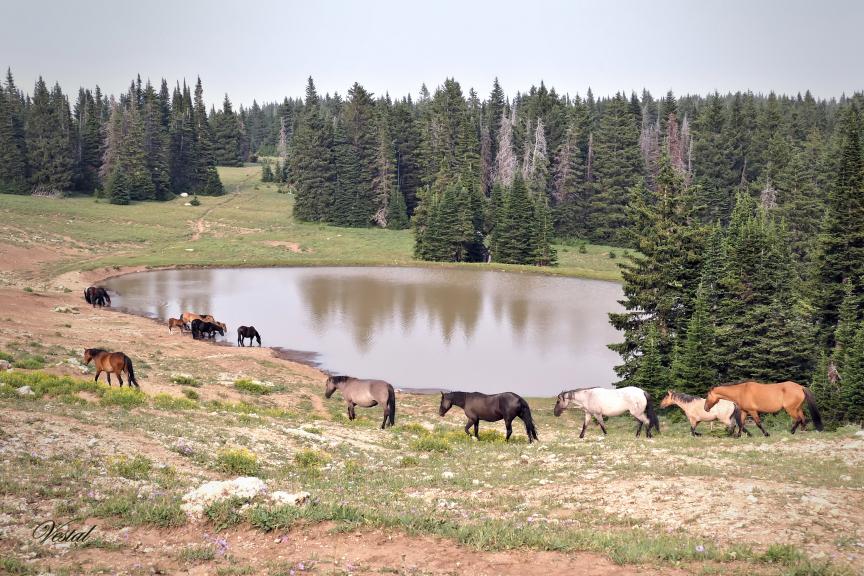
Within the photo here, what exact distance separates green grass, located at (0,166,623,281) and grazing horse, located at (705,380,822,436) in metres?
52.7

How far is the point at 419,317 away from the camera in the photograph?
168ft

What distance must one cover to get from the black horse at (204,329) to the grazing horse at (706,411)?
3071cm

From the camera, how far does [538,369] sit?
3809 cm

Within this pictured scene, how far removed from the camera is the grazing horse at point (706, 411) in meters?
21.6

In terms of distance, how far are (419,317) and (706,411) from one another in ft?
101

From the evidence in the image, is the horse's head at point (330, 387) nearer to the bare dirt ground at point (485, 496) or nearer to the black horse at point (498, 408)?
the bare dirt ground at point (485, 496)

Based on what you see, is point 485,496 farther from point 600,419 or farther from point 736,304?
point 736,304

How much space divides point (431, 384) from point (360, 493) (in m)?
22.1

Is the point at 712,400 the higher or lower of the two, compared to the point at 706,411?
higher

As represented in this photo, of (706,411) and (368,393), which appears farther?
(368,393)

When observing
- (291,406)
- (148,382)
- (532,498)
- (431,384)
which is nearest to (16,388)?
(148,382)

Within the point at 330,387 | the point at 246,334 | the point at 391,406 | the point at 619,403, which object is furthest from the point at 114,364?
the point at 246,334

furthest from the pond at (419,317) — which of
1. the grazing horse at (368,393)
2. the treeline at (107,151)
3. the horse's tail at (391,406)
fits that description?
the treeline at (107,151)

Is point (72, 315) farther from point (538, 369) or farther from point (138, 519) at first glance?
point (138, 519)
